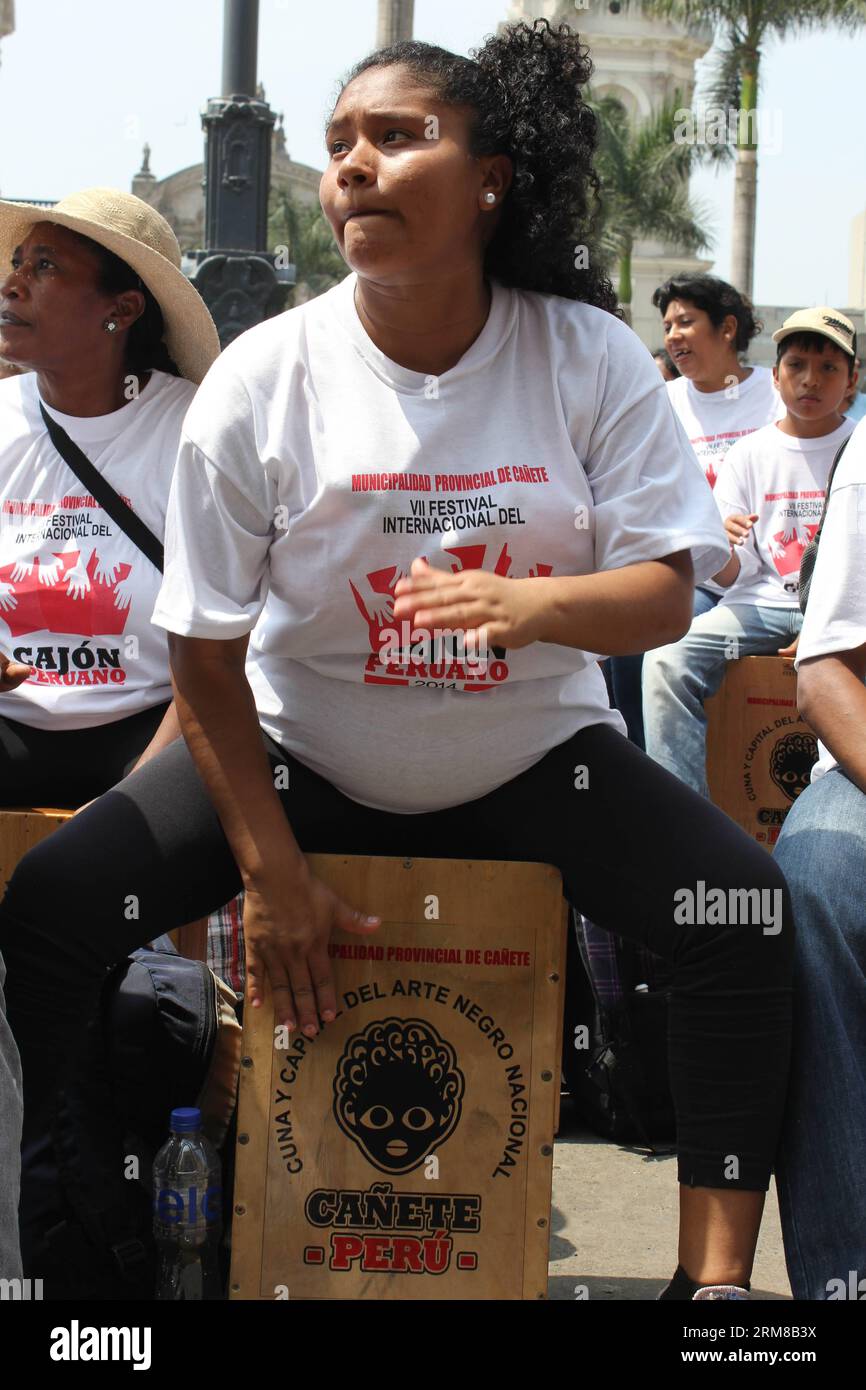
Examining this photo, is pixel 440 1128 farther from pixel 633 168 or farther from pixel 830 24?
pixel 633 168

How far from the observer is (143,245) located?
11.3 ft

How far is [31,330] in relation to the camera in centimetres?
345

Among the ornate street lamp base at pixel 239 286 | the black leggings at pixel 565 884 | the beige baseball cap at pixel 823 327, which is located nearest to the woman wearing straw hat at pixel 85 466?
the black leggings at pixel 565 884

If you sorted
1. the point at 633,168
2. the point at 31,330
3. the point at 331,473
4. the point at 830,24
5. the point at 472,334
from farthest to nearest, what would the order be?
1. the point at 633,168
2. the point at 830,24
3. the point at 31,330
4. the point at 472,334
5. the point at 331,473

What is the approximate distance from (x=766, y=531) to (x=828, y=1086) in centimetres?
318

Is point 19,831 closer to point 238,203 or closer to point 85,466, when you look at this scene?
point 85,466

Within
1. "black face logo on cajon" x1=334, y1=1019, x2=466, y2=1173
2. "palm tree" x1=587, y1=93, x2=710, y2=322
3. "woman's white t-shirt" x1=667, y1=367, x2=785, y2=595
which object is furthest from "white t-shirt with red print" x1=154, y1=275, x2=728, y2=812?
"palm tree" x1=587, y1=93, x2=710, y2=322

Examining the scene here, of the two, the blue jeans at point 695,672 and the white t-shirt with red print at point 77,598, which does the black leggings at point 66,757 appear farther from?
the blue jeans at point 695,672

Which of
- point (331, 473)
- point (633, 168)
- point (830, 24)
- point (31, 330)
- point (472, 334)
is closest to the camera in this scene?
point (331, 473)

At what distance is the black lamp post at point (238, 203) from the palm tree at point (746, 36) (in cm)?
1644

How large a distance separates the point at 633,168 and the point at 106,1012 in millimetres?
35098

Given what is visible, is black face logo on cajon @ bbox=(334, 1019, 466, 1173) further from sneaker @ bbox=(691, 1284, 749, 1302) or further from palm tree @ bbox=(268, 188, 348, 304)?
palm tree @ bbox=(268, 188, 348, 304)

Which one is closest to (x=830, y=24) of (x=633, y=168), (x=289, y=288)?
(x=633, y=168)

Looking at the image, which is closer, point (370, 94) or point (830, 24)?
point (370, 94)
